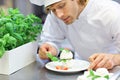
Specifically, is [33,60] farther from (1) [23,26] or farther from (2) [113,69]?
(2) [113,69]

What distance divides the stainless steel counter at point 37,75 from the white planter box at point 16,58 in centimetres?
2

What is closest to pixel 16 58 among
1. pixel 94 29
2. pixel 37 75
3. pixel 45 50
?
pixel 37 75

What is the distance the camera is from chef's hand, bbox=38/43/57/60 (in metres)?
1.32

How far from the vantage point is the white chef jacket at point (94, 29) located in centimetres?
138

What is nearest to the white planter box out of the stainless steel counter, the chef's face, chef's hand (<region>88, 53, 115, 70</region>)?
the stainless steel counter

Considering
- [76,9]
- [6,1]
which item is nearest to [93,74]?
[76,9]

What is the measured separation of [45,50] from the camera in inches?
53.4

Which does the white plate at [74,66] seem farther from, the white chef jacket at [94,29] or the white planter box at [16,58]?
the white chef jacket at [94,29]

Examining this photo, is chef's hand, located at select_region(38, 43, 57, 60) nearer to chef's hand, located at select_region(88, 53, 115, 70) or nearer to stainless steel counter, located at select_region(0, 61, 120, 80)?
stainless steel counter, located at select_region(0, 61, 120, 80)

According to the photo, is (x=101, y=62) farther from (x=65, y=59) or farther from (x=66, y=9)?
(x=66, y=9)

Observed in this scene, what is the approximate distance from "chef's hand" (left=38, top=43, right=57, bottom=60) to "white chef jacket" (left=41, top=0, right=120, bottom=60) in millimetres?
60

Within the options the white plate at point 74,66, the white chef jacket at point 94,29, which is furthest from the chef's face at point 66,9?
the white plate at point 74,66

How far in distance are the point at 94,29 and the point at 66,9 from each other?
0.78 feet

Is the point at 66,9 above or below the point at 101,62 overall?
above
